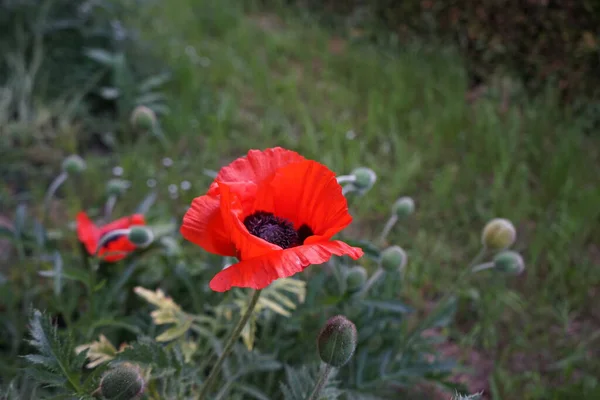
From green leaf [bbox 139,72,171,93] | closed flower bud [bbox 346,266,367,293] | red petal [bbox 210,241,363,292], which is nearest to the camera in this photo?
red petal [bbox 210,241,363,292]

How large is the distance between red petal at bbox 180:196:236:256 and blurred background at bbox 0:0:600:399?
985 millimetres

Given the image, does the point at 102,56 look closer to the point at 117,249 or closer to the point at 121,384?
the point at 117,249

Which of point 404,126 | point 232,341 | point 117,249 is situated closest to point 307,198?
point 232,341

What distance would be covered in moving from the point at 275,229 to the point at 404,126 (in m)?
2.15

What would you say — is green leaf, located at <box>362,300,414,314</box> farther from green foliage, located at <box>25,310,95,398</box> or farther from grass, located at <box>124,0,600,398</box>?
green foliage, located at <box>25,310,95,398</box>

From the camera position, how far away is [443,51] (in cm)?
381

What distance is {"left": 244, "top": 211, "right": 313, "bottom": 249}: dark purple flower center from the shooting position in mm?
1118

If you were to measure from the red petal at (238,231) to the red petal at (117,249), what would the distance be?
70 cm

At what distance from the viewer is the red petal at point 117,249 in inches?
64.6

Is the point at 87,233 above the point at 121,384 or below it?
below

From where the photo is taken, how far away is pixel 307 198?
113 cm

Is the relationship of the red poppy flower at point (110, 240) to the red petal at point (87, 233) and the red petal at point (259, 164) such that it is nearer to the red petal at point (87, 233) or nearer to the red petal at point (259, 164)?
the red petal at point (87, 233)

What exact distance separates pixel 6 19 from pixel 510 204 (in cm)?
283

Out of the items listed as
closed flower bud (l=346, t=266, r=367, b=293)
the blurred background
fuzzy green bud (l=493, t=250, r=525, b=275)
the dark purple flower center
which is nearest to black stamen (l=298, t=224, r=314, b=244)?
the dark purple flower center
